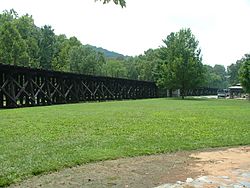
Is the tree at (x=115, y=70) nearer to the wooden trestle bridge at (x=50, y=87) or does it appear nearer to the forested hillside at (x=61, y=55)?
the forested hillside at (x=61, y=55)

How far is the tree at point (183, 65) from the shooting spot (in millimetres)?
58156

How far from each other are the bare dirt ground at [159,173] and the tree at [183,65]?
49614mm

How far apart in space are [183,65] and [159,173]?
51891 millimetres

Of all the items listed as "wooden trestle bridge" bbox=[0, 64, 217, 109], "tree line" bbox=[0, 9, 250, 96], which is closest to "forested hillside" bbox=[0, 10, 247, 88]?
"tree line" bbox=[0, 9, 250, 96]

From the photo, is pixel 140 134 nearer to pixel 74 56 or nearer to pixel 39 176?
pixel 39 176

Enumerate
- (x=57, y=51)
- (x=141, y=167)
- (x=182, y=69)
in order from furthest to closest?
(x=57, y=51), (x=182, y=69), (x=141, y=167)

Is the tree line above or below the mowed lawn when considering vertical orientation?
above

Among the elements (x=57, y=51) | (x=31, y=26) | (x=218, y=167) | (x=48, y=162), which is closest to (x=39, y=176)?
(x=48, y=162)

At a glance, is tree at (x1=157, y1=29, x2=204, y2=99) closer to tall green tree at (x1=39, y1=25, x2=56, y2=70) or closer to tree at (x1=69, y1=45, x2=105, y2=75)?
tree at (x1=69, y1=45, x2=105, y2=75)

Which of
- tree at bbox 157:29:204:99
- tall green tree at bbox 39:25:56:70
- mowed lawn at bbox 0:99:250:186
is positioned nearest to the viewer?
mowed lawn at bbox 0:99:250:186

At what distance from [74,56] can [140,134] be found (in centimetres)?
5584

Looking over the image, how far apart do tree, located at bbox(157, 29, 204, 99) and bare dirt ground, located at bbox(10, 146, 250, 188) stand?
49.6 metres

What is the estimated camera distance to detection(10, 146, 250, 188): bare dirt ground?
6.29 metres

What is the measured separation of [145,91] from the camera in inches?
2867
